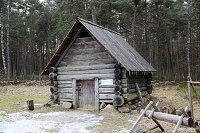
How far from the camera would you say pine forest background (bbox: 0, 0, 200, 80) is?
2391 centimetres

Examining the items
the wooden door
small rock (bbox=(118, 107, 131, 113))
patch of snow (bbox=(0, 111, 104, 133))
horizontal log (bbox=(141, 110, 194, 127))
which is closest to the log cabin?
the wooden door

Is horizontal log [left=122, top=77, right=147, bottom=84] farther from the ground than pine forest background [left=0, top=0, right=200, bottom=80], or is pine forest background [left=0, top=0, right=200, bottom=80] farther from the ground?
pine forest background [left=0, top=0, right=200, bottom=80]

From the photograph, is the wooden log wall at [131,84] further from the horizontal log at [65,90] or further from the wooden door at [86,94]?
the horizontal log at [65,90]

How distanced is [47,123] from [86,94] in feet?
13.2

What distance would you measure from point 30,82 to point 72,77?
625 inches

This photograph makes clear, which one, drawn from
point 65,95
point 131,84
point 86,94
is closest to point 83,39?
point 86,94

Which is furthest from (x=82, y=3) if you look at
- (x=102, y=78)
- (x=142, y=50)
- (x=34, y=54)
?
(x=34, y=54)

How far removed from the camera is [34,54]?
148ft

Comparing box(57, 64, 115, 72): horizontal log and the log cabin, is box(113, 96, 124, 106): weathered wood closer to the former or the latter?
the log cabin

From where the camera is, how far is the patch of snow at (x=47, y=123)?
8141 millimetres

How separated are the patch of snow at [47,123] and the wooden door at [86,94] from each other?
57.3 inches

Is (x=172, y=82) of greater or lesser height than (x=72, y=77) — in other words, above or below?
below

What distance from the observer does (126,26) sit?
99.1ft

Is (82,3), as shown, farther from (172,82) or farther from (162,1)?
(172,82)
